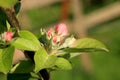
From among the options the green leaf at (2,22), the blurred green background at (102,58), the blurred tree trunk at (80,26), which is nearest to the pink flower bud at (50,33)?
the green leaf at (2,22)

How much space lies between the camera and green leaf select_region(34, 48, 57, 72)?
120 centimetres

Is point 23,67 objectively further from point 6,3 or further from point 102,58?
point 102,58

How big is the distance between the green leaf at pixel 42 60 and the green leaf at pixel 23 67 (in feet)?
0.23

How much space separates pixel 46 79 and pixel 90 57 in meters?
5.56

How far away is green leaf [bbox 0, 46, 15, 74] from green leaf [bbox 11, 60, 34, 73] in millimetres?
88

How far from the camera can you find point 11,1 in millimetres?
1177

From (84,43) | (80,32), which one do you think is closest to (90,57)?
(80,32)

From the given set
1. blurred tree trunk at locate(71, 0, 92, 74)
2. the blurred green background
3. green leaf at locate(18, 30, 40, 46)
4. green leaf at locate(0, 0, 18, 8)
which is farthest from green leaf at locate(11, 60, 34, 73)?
blurred tree trunk at locate(71, 0, 92, 74)

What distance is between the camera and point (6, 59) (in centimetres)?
121

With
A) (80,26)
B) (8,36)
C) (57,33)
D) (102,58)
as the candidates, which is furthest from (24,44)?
(102,58)

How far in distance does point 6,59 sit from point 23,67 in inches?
4.4

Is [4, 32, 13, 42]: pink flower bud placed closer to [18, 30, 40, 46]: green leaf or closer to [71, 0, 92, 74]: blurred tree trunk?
[18, 30, 40, 46]: green leaf

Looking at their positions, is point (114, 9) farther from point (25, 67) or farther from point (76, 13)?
point (25, 67)

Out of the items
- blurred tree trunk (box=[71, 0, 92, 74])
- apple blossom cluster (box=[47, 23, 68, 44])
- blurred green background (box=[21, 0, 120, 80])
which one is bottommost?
blurred green background (box=[21, 0, 120, 80])
